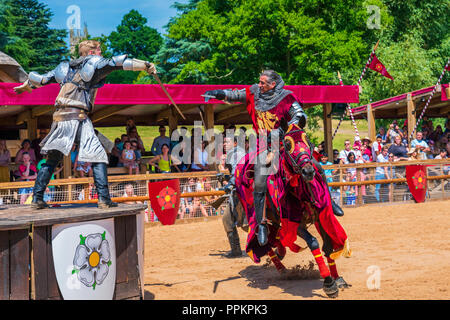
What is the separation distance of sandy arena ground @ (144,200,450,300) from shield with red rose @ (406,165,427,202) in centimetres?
248

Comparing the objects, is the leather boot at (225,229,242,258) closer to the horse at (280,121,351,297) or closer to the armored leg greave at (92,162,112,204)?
the horse at (280,121,351,297)

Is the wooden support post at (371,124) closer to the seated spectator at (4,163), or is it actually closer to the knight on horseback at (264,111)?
the seated spectator at (4,163)

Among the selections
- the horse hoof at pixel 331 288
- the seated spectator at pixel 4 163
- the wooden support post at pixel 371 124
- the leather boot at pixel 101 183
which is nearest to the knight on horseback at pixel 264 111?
the horse hoof at pixel 331 288

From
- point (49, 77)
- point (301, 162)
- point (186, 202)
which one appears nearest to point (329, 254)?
point (301, 162)

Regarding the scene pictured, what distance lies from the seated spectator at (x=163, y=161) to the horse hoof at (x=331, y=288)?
7173mm

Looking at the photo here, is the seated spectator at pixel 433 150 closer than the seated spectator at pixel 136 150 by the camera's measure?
No

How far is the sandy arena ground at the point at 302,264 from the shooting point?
244 inches

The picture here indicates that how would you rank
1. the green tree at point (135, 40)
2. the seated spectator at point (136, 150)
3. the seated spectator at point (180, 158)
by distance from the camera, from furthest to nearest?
the green tree at point (135, 40) < the seated spectator at point (180, 158) < the seated spectator at point (136, 150)

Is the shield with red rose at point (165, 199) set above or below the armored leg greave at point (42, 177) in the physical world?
below

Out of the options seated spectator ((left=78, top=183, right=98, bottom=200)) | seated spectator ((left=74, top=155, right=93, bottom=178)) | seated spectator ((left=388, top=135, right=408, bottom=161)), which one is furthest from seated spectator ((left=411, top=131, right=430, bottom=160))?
seated spectator ((left=78, top=183, right=98, bottom=200))

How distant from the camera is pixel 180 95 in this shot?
12750 millimetres

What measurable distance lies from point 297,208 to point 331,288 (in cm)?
91

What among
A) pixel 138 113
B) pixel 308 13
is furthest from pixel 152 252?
pixel 308 13

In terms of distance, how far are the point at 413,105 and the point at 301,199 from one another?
1359cm
